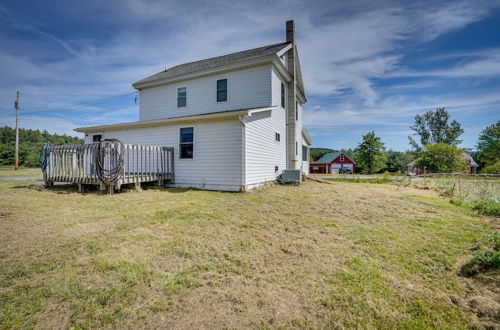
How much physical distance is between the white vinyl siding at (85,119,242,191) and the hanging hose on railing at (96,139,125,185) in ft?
9.15

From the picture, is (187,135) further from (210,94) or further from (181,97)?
(181,97)

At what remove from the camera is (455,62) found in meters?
16.3

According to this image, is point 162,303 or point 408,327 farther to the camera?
point 162,303

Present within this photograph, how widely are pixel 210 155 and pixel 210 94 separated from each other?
4.62 m

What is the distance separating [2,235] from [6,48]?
13.6 meters

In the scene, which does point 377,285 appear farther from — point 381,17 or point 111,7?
point 111,7

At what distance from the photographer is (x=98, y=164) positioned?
7840 mm

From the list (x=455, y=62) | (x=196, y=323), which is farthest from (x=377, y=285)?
(x=455, y=62)

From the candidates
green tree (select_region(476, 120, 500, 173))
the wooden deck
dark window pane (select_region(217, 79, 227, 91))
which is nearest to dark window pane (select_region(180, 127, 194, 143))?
the wooden deck

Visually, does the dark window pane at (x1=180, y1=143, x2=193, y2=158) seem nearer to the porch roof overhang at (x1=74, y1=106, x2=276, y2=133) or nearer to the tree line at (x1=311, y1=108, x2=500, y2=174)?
the porch roof overhang at (x1=74, y1=106, x2=276, y2=133)

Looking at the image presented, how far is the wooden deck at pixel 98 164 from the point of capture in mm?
7820

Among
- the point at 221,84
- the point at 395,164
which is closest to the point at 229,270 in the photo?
the point at 221,84

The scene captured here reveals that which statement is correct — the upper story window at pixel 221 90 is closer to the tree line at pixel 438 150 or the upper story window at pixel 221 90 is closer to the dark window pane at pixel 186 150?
the dark window pane at pixel 186 150

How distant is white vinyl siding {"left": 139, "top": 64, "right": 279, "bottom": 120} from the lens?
1119 centimetres
